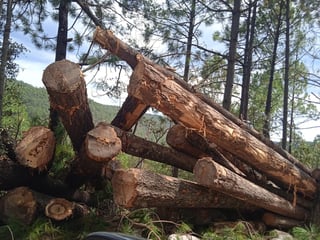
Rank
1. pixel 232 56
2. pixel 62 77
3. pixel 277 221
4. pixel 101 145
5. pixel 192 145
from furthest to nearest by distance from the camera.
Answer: pixel 232 56 < pixel 277 221 < pixel 192 145 < pixel 101 145 < pixel 62 77

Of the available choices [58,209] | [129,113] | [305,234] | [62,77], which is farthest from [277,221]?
[62,77]

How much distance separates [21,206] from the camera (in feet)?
15.4

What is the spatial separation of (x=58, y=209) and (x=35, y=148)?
79 cm

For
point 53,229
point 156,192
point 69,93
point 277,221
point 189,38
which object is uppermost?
point 189,38

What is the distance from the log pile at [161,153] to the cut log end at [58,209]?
0.5 inches

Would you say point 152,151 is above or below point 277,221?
above

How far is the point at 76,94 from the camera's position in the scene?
169 inches

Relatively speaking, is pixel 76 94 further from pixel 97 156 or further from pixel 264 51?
pixel 264 51

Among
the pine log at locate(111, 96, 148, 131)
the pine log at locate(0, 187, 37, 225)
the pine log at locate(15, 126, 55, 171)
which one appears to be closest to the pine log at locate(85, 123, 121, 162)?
the pine log at locate(15, 126, 55, 171)

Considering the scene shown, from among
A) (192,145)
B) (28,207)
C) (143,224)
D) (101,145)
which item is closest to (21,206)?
(28,207)

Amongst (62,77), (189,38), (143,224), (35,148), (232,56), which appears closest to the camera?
(62,77)

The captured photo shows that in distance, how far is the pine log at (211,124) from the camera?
440 cm

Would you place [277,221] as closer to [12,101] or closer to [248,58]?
[248,58]

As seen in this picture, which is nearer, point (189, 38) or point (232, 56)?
point (232, 56)
